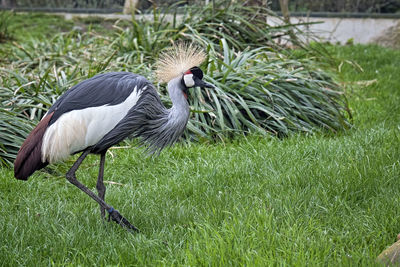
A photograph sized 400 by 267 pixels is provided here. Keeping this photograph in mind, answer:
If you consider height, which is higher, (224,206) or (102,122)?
(102,122)

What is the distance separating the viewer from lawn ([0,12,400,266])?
117 inches

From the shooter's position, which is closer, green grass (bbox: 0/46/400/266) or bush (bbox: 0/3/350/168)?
green grass (bbox: 0/46/400/266)

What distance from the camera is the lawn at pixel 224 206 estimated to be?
2979mm

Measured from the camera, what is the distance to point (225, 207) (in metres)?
3.67

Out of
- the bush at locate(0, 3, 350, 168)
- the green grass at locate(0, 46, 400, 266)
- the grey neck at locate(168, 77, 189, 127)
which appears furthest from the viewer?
the bush at locate(0, 3, 350, 168)

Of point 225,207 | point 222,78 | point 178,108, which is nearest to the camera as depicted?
point 225,207

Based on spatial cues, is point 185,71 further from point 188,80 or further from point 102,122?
point 102,122

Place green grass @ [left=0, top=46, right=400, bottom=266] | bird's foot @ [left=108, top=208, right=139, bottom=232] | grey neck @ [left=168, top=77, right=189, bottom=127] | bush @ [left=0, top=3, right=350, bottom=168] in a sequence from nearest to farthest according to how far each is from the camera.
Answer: green grass @ [left=0, top=46, right=400, bottom=266]
bird's foot @ [left=108, top=208, right=139, bottom=232]
grey neck @ [left=168, top=77, right=189, bottom=127]
bush @ [left=0, top=3, right=350, bottom=168]

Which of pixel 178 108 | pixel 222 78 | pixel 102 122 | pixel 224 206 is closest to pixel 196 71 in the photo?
pixel 178 108

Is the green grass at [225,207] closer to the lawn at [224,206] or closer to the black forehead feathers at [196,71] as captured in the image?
the lawn at [224,206]

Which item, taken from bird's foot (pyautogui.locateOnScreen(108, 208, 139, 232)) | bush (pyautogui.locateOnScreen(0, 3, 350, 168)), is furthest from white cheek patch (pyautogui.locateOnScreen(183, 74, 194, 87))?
bush (pyautogui.locateOnScreen(0, 3, 350, 168))

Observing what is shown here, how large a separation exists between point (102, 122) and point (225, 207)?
3.29 ft

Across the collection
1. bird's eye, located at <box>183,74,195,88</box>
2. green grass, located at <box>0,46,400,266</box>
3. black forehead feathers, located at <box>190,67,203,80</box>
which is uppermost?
black forehead feathers, located at <box>190,67,203,80</box>

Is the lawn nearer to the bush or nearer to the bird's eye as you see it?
the bush
